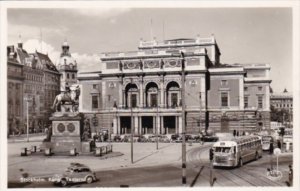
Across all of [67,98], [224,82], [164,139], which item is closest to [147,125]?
[164,139]

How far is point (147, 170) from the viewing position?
15.1 meters

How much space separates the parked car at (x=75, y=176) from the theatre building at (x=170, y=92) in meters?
5.79

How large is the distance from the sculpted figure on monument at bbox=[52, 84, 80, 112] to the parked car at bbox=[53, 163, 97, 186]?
384cm

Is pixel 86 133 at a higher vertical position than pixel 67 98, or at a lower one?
lower

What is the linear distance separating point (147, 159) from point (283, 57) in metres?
6.17

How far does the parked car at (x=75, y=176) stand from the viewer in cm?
1334

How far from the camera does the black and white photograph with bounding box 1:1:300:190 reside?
13.7 m

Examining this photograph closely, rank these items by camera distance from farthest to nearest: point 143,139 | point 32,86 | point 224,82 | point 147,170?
1. point 224,82
2. point 143,139
3. point 32,86
4. point 147,170

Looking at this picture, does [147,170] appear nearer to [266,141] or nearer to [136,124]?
[266,141]

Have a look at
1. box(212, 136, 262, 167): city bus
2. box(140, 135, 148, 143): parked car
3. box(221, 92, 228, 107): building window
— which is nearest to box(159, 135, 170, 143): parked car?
box(140, 135, 148, 143): parked car

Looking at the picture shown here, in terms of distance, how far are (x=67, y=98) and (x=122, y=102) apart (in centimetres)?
429

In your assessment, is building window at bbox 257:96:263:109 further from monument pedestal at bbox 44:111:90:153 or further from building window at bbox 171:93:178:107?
monument pedestal at bbox 44:111:90:153

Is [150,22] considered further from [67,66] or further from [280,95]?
[280,95]
